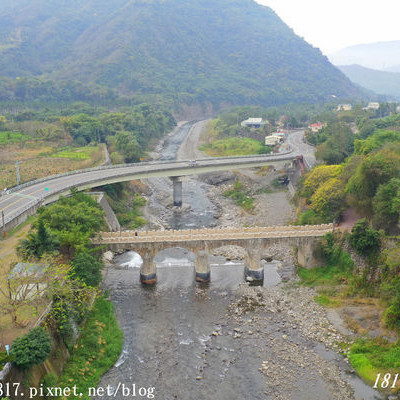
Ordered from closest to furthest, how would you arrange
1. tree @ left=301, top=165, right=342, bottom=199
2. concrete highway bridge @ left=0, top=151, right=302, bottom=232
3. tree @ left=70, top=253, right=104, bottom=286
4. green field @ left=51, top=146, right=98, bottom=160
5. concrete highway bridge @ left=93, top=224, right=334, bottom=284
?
tree @ left=70, top=253, right=104, bottom=286 → concrete highway bridge @ left=93, top=224, right=334, bottom=284 → concrete highway bridge @ left=0, top=151, right=302, bottom=232 → tree @ left=301, top=165, right=342, bottom=199 → green field @ left=51, top=146, right=98, bottom=160

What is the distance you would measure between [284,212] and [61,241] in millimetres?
46145

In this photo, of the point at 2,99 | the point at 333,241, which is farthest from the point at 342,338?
the point at 2,99

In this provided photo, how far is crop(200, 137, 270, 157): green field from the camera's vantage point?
11802cm

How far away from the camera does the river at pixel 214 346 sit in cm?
3344

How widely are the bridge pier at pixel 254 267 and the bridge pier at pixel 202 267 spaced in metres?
5.42

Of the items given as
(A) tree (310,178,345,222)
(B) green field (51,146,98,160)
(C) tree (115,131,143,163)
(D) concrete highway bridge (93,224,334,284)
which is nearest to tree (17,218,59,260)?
(D) concrete highway bridge (93,224,334,284)

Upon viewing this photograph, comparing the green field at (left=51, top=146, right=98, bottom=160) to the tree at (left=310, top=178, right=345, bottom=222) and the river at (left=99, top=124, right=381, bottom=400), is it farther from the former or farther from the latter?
the tree at (left=310, top=178, right=345, bottom=222)

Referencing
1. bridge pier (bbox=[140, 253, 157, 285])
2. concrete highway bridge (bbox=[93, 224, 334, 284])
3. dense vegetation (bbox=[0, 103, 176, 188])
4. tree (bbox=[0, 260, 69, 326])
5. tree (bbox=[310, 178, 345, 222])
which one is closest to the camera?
tree (bbox=[0, 260, 69, 326])

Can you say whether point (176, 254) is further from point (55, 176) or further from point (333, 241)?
point (55, 176)

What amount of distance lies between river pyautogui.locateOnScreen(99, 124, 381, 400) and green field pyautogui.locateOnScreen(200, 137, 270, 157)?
67753mm

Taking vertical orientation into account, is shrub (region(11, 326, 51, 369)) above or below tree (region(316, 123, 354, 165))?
below

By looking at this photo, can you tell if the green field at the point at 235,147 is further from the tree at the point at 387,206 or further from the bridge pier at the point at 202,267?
the bridge pier at the point at 202,267

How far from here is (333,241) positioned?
5219 cm

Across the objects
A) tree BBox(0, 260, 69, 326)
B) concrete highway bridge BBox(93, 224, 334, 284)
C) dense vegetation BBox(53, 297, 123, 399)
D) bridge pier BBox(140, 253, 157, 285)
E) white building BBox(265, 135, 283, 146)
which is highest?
white building BBox(265, 135, 283, 146)
